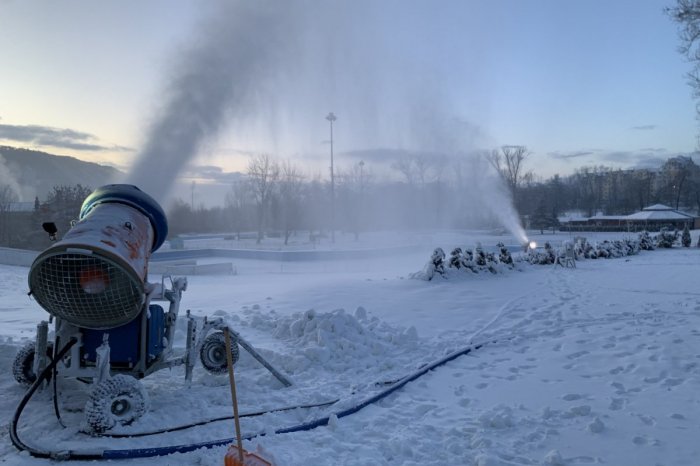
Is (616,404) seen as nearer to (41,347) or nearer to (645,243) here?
(41,347)

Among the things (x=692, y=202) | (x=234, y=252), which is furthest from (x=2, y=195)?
(x=692, y=202)

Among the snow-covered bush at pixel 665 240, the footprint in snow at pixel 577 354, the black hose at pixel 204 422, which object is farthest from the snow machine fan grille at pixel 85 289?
→ the snow-covered bush at pixel 665 240

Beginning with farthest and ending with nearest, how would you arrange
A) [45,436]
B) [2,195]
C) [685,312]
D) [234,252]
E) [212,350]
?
1. [2,195]
2. [234,252]
3. [685,312]
4. [212,350]
5. [45,436]

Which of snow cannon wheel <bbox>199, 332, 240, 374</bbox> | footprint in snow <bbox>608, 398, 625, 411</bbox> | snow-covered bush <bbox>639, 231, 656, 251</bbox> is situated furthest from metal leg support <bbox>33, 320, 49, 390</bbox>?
snow-covered bush <bbox>639, 231, 656, 251</bbox>

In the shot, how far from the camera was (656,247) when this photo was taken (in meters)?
30.2

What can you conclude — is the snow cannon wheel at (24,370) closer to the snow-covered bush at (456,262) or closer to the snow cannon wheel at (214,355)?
the snow cannon wheel at (214,355)

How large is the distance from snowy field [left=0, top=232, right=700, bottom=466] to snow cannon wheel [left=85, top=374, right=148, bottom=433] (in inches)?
4.6

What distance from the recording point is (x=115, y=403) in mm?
3848

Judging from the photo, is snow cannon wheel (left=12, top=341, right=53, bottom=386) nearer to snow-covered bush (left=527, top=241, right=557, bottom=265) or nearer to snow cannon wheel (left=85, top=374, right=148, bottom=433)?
snow cannon wheel (left=85, top=374, right=148, bottom=433)

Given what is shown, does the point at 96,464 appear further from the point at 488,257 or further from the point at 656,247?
the point at 656,247

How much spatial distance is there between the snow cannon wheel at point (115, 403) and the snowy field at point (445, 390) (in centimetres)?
12

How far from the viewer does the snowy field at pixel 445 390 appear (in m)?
3.58

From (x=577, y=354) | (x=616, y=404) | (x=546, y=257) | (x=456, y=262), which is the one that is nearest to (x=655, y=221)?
(x=546, y=257)

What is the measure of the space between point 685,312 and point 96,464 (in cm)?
948
